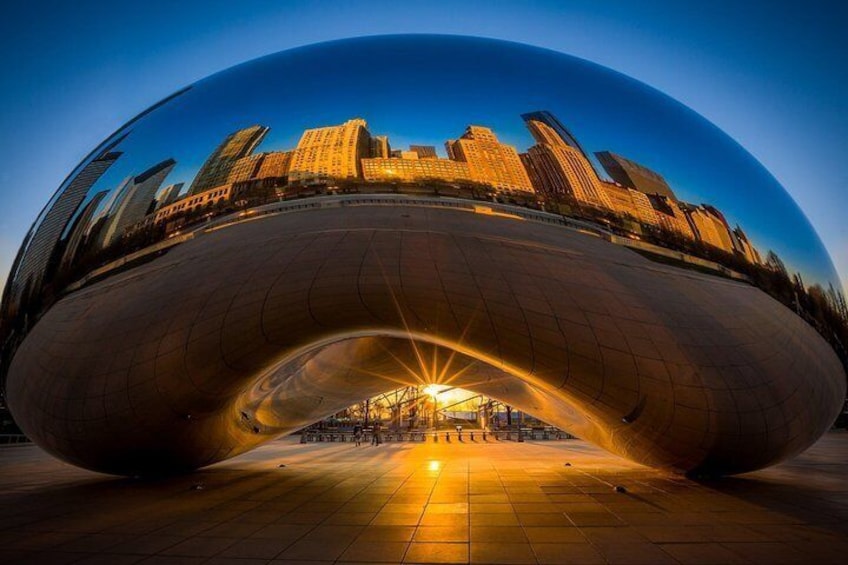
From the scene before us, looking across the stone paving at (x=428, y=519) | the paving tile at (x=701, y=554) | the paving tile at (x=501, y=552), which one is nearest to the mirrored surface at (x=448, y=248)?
the stone paving at (x=428, y=519)

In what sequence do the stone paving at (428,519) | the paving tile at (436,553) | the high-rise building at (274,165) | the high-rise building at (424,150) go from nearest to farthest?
the paving tile at (436,553), the stone paving at (428,519), the high-rise building at (424,150), the high-rise building at (274,165)

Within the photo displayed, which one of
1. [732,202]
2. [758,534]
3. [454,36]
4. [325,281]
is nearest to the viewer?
[758,534]

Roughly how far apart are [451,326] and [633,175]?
3367mm

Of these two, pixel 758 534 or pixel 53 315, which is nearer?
pixel 758 534

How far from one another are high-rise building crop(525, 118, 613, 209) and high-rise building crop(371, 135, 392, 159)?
1.87 m

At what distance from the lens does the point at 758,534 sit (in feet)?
15.8

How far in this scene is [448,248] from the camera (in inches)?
237

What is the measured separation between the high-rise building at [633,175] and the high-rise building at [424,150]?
2352 mm

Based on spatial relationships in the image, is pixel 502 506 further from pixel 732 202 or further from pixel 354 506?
pixel 732 202

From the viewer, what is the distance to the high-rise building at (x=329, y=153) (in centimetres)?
578

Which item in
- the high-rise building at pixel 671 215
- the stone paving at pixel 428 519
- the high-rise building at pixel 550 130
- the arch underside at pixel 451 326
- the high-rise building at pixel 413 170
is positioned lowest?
the stone paving at pixel 428 519

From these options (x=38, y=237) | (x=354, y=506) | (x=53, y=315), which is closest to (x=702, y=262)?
(x=354, y=506)

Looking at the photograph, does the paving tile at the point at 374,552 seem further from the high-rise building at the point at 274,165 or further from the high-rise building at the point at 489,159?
the high-rise building at the point at 274,165

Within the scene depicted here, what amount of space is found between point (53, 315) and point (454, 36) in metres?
7.88
